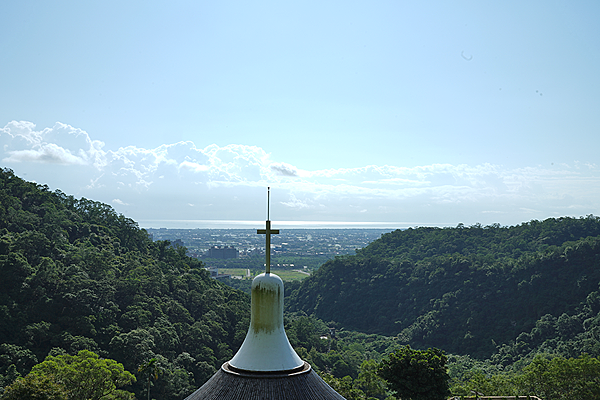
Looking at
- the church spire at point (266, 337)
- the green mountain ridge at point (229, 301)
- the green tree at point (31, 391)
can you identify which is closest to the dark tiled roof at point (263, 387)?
the church spire at point (266, 337)

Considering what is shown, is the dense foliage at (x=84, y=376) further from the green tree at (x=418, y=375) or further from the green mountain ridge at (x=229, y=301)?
the green tree at (x=418, y=375)

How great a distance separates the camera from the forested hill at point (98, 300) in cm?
4225

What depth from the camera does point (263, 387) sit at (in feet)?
26.2

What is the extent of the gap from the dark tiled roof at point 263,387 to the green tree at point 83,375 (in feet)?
81.2

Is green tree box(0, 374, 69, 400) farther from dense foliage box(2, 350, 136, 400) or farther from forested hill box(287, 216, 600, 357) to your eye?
forested hill box(287, 216, 600, 357)

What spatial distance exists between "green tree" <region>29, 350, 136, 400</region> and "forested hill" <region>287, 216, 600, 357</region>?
189ft

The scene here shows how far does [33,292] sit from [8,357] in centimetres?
997

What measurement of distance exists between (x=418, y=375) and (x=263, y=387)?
79.3ft

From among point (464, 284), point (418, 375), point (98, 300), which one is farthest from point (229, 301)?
point (464, 284)

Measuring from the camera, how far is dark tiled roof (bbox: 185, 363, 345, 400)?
791cm

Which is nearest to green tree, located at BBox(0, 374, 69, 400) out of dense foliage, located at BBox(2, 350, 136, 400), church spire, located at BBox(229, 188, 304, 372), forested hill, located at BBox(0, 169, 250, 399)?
dense foliage, located at BBox(2, 350, 136, 400)

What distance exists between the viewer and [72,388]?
29906mm

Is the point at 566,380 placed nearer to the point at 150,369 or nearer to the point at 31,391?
the point at 150,369

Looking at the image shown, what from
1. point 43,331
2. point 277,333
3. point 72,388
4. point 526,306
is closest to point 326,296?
point 526,306
